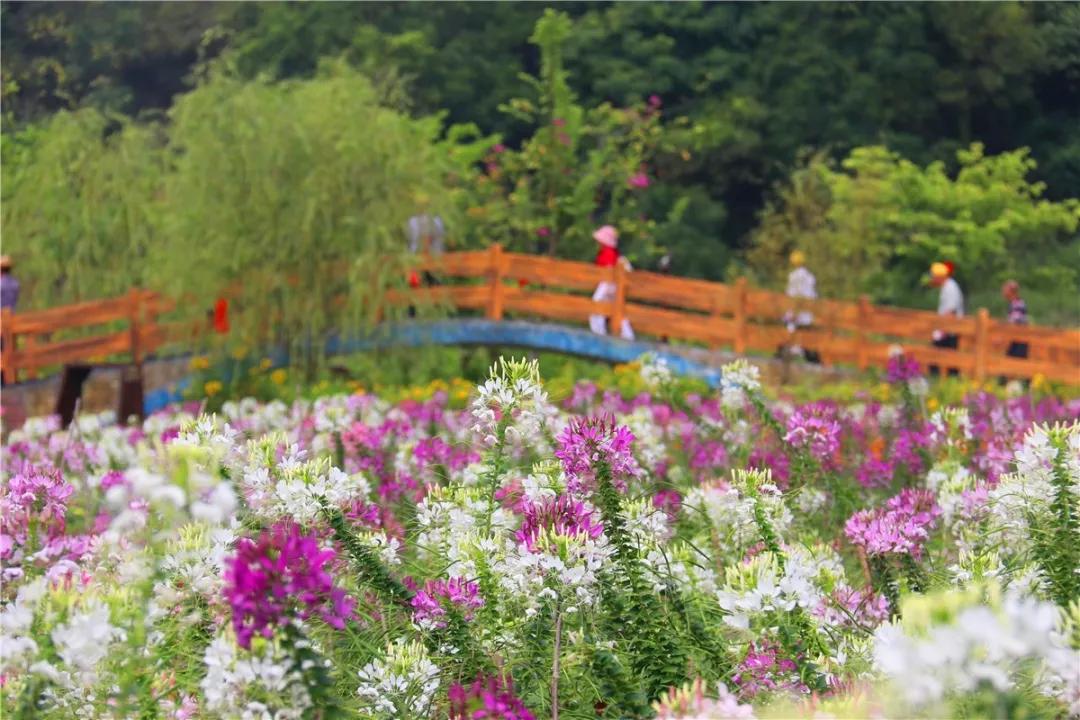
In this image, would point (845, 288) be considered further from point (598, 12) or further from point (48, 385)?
point (48, 385)

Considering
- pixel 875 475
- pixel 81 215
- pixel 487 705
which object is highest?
pixel 487 705

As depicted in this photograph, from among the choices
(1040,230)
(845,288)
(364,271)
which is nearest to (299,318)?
(364,271)

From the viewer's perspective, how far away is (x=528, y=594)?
278cm

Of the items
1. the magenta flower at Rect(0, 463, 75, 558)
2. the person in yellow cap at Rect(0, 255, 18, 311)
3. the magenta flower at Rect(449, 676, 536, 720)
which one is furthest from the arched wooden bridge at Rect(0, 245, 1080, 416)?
the magenta flower at Rect(449, 676, 536, 720)

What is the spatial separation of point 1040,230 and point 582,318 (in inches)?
314

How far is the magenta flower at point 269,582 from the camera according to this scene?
2037 millimetres

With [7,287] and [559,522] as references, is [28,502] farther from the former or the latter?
[7,287]

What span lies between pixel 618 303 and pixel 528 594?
1373 centimetres

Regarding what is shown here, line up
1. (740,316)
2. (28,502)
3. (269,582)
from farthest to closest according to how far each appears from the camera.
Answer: (740,316)
(28,502)
(269,582)

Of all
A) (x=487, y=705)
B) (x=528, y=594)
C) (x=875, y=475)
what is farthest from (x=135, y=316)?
(x=487, y=705)

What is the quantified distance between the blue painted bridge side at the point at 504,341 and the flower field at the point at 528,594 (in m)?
10.2

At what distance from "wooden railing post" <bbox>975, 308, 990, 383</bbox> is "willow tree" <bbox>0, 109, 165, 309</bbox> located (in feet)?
27.5

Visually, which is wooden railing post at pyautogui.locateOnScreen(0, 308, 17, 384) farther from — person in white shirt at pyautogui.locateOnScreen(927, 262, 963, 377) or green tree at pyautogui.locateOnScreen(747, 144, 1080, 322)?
green tree at pyautogui.locateOnScreen(747, 144, 1080, 322)

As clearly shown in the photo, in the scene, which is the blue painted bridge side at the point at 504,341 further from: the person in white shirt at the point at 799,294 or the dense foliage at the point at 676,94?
the dense foliage at the point at 676,94
